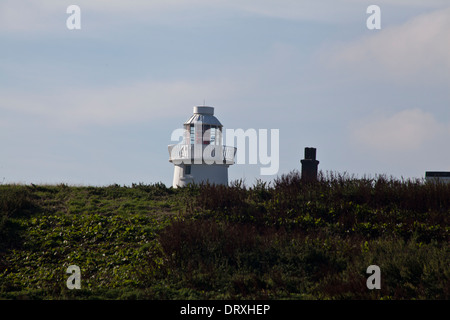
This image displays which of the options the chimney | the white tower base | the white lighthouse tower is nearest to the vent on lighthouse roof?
the white lighthouse tower

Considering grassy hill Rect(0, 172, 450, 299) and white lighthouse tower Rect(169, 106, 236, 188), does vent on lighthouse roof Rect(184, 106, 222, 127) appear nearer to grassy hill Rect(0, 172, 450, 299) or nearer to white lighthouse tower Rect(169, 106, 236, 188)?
white lighthouse tower Rect(169, 106, 236, 188)

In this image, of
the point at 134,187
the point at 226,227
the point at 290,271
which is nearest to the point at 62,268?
the point at 226,227

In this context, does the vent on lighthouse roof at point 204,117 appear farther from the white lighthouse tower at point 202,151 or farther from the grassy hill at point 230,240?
the grassy hill at point 230,240

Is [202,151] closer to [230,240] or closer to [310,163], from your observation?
[310,163]

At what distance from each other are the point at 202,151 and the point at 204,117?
6.22 ft

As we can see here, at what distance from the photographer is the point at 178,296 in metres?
11.1

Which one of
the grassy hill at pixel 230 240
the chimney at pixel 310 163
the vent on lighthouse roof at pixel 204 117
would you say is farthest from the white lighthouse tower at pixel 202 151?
the grassy hill at pixel 230 240

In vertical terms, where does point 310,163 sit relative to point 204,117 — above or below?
below

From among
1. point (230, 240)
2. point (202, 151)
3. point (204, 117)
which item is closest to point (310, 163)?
point (202, 151)

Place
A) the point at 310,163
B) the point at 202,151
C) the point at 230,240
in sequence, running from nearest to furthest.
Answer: the point at 230,240 → the point at 310,163 → the point at 202,151

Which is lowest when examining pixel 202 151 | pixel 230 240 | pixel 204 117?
pixel 230 240

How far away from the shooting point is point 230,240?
568 inches

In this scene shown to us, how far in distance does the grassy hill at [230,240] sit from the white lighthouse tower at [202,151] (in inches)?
325

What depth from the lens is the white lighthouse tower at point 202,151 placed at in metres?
29.6
